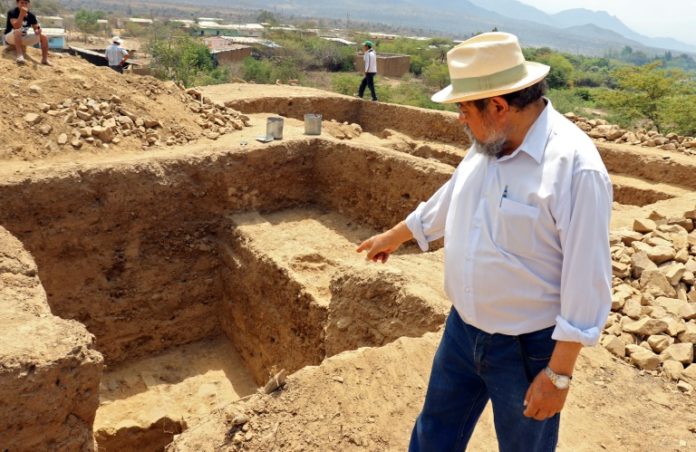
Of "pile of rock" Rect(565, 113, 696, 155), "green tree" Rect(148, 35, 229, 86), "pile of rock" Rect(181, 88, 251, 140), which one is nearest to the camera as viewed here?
"pile of rock" Rect(181, 88, 251, 140)

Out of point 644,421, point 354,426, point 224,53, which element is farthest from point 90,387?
point 224,53

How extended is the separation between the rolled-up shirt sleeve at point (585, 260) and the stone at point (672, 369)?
88.3 inches

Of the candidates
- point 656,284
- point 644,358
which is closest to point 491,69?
point 644,358

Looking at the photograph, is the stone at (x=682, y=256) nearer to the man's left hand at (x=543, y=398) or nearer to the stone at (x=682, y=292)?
the stone at (x=682, y=292)

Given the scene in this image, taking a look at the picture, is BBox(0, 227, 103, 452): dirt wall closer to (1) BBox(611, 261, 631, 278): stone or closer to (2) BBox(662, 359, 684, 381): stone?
(2) BBox(662, 359, 684, 381): stone

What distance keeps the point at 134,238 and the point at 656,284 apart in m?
5.74

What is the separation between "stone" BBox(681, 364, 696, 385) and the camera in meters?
3.61

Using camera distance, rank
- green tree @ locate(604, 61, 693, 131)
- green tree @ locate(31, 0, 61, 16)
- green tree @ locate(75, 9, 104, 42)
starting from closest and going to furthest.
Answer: green tree @ locate(604, 61, 693, 131), green tree @ locate(75, 9, 104, 42), green tree @ locate(31, 0, 61, 16)

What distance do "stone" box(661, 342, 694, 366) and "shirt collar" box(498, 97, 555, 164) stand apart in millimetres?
2579

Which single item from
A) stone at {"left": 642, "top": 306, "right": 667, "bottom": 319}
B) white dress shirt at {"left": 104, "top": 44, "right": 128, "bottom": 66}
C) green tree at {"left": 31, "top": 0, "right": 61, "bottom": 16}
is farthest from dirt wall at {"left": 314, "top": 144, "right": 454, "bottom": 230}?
green tree at {"left": 31, "top": 0, "right": 61, "bottom": 16}

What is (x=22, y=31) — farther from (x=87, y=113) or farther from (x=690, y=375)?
(x=690, y=375)

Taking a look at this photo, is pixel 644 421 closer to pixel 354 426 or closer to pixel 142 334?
pixel 354 426

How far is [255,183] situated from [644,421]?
6.01 metres

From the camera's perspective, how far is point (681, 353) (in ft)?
12.4
